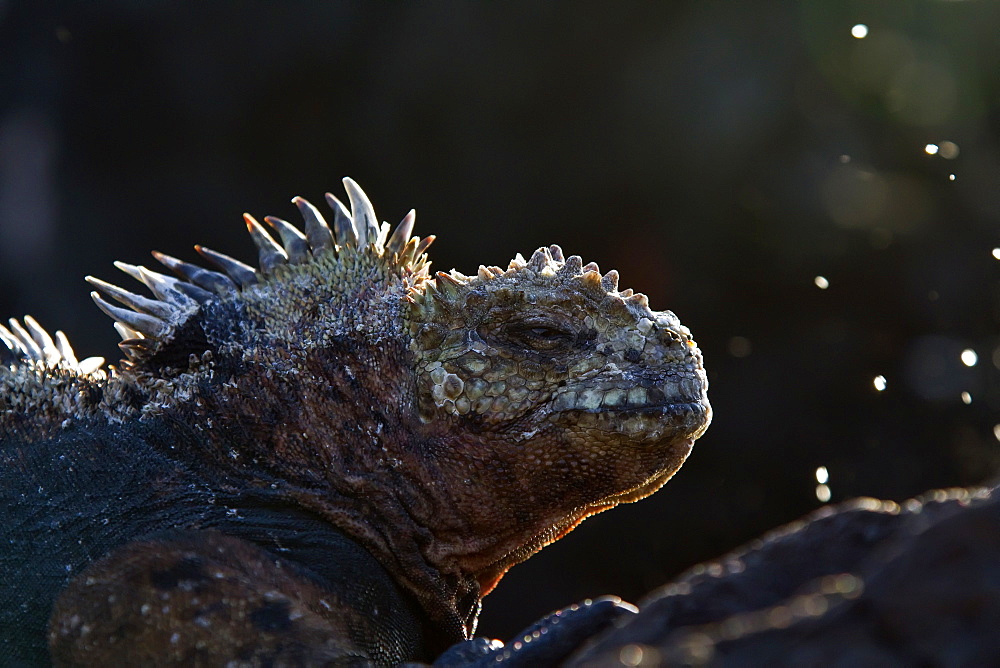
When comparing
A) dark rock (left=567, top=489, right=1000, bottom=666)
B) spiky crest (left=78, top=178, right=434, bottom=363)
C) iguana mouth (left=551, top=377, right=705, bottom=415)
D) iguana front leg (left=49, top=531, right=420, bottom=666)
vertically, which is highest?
spiky crest (left=78, top=178, right=434, bottom=363)

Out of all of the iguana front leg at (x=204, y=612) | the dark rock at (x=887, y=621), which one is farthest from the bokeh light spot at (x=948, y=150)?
the dark rock at (x=887, y=621)

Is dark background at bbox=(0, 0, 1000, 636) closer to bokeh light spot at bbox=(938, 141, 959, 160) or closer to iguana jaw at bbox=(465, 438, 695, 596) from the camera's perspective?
bokeh light spot at bbox=(938, 141, 959, 160)

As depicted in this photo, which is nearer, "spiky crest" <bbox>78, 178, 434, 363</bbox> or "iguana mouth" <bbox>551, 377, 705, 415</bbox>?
"iguana mouth" <bbox>551, 377, 705, 415</bbox>

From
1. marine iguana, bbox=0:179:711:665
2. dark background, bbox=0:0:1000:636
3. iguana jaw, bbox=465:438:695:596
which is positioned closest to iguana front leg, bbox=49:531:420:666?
marine iguana, bbox=0:179:711:665

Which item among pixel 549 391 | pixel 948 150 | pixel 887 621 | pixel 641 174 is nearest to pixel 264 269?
pixel 549 391

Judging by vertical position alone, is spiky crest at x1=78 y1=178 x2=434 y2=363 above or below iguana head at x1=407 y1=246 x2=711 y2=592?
above

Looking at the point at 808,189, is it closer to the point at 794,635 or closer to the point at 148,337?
the point at 148,337

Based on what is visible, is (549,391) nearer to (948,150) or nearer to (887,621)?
(887,621)
